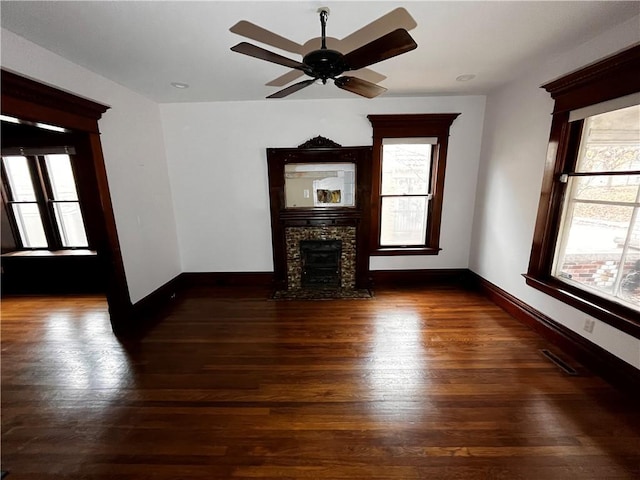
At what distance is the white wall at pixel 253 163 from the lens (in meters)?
3.44

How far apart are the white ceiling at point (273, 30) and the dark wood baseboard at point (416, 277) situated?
250cm

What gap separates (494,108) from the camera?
Answer: 3.22 m

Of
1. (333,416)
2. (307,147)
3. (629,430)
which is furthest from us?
(307,147)

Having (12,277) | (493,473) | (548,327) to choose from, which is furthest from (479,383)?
(12,277)

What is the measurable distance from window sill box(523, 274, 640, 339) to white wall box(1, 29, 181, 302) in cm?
430

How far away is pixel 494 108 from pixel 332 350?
343 centimetres

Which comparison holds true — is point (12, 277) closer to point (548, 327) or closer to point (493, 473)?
point (493, 473)

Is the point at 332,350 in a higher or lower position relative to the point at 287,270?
lower

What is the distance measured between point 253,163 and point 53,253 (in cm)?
317

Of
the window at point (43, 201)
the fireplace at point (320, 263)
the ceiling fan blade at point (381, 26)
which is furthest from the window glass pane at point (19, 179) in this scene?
the ceiling fan blade at point (381, 26)

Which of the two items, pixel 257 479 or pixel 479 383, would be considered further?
pixel 479 383

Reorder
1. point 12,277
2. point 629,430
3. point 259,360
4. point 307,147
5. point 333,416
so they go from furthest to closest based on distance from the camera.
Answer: point 12,277, point 307,147, point 259,360, point 333,416, point 629,430

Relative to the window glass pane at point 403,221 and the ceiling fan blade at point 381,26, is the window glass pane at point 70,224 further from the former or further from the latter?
the window glass pane at point 403,221

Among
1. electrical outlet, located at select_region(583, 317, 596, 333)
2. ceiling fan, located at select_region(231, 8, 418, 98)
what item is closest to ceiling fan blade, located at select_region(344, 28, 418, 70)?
ceiling fan, located at select_region(231, 8, 418, 98)
